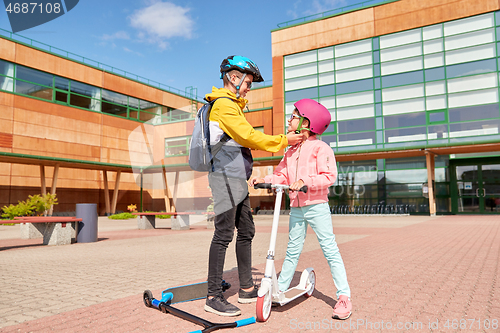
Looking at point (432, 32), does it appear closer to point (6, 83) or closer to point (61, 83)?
point (61, 83)

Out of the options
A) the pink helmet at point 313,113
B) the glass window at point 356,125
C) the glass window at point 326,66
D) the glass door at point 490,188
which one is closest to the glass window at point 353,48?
the glass window at point 326,66

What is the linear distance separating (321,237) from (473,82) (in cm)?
2355

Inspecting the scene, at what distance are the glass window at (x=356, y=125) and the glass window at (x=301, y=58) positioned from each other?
5477mm

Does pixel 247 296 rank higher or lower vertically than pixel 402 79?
lower

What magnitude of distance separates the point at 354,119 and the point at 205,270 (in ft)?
72.3

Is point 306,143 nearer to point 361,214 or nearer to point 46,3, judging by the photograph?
point 46,3

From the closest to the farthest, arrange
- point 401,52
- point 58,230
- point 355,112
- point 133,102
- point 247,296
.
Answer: point 247,296, point 58,230, point 401,52, point 355,112, point 133,102

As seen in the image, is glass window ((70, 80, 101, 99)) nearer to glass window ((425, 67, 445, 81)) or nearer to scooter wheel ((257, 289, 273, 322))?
glass window ((425, 67, 445, 81))

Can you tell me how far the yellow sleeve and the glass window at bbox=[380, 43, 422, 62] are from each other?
24291mm

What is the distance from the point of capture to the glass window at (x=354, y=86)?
2523cm

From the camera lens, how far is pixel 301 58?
27.9 meters

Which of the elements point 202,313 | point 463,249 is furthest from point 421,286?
point 463,249

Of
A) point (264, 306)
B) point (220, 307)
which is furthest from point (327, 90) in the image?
point (264, 306)

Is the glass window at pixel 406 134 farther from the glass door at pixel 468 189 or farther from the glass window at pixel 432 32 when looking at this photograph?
the glass window at pixel 432 32
